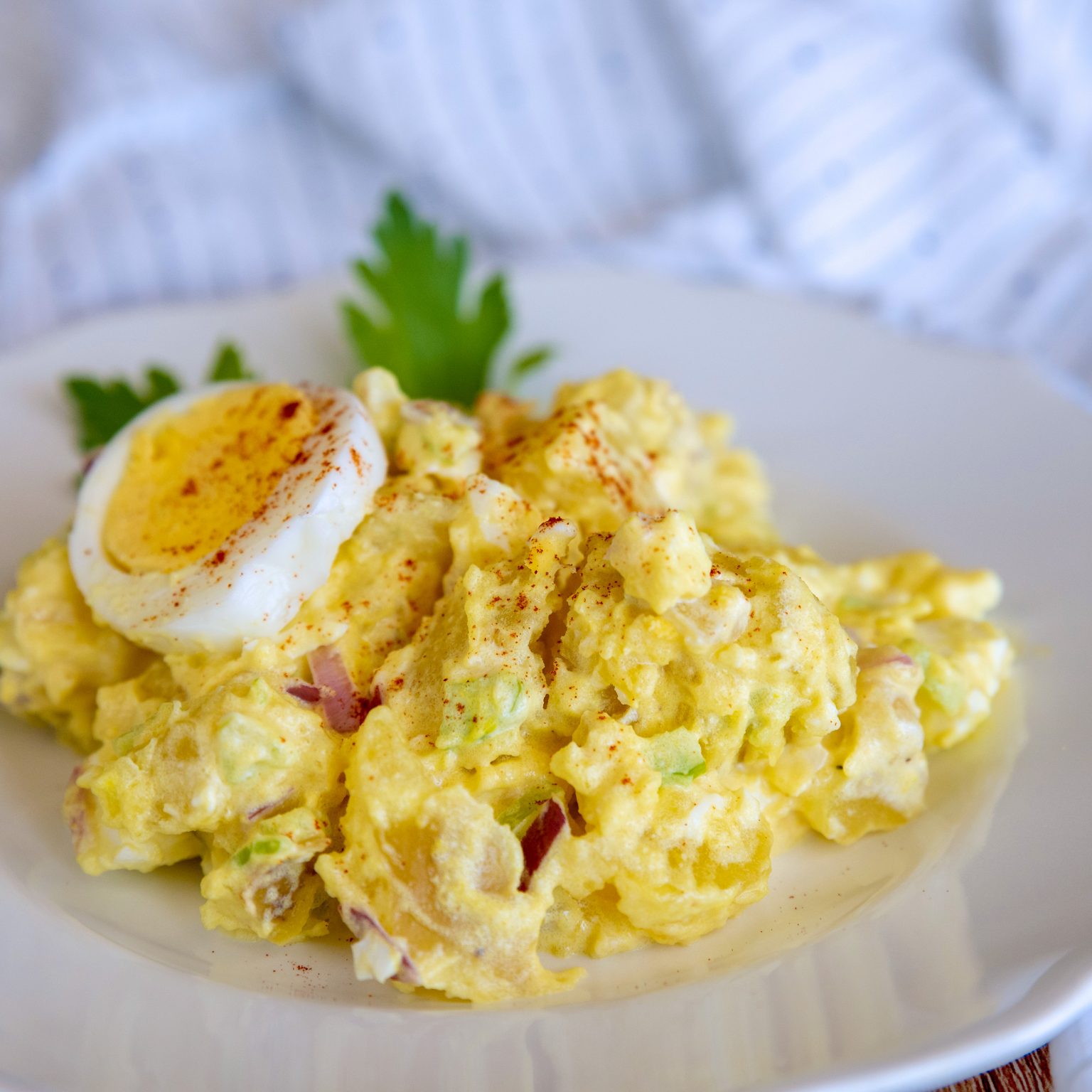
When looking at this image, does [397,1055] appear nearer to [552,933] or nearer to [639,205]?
[552,933]

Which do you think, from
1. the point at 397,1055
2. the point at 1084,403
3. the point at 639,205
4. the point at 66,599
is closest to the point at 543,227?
the point at 639,205

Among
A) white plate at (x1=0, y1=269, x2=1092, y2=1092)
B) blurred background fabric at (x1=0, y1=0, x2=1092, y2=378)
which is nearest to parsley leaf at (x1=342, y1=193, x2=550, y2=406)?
blurred background fabric at (x1=0, y1=0, x2=1092, y2=378)

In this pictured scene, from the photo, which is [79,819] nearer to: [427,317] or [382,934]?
[382,934]

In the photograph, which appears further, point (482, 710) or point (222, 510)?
point (222, 510)

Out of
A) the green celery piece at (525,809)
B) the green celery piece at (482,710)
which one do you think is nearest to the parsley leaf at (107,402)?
the green celery piece at (482,710)

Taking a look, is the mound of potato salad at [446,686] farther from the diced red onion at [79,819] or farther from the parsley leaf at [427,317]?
the parsley leaf at [427,317]

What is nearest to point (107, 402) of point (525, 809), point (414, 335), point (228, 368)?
point (228, 368)

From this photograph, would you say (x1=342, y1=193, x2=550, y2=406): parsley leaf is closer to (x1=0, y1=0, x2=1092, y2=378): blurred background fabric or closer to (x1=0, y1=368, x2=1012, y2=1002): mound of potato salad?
(x1=0, y1=0, x2=1092, y2=378): blurred background fabric
